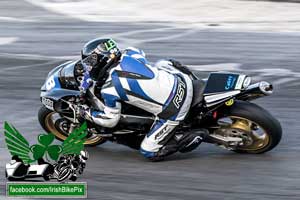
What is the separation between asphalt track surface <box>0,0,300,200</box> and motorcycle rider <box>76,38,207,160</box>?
11.5 inches

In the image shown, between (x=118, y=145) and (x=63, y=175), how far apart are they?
4.55ft

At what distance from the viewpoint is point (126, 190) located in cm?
792

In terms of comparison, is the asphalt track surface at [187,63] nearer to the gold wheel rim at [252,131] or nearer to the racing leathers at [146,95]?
the gold wheel rim at [252,131]

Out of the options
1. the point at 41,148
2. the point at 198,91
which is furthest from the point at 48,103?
the point at 198,91

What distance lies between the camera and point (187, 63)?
13.3 m

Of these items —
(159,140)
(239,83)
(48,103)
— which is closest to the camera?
(239,83)

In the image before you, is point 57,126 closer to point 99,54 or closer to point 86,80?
point 86,80

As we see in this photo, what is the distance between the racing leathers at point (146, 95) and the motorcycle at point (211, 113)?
0.15 metres

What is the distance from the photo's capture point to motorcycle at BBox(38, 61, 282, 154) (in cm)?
845

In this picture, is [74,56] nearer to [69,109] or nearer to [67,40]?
[67,40]

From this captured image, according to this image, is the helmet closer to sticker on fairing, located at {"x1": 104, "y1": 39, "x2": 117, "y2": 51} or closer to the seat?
sticker on fairing, located at {"x1": 104, "y1": 39, "x2": 117, "y2": 51}

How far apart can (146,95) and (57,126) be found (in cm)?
150

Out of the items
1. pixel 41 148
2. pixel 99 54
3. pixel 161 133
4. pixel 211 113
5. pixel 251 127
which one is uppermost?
pixel 99 54

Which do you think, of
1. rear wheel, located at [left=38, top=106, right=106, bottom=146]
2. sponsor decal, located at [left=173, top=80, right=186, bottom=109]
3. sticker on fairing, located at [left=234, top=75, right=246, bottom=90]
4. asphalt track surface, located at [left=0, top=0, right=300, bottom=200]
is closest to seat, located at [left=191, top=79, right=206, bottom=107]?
sponsor decal, located at [left=173, top=80, right=186, bottom=109]
